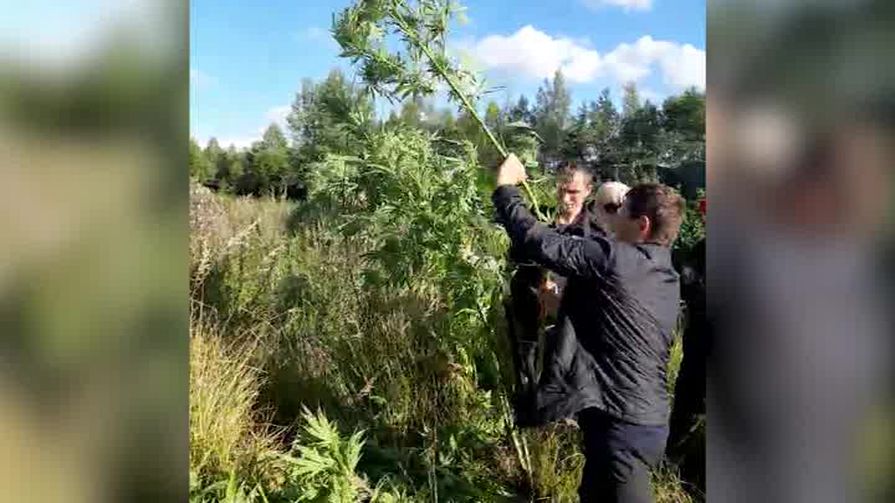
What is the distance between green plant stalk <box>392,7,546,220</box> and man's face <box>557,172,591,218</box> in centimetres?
8

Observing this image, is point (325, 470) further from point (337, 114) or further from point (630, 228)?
point (337, 114)

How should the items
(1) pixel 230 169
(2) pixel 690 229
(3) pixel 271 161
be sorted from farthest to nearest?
(1) pixel 230 169 → (3) pixel 271 161 → (2) pixel 690 229

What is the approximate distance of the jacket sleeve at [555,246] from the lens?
2398 mm

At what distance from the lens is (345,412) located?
3498mm

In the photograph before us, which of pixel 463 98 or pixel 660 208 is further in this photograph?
pixel 463 98

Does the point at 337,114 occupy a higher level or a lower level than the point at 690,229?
higher

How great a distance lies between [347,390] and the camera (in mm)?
3609

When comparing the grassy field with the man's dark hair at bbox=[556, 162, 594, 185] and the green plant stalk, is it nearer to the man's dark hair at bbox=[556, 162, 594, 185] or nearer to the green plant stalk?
the green plant stalk

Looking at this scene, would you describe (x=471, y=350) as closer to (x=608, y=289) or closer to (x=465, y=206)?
(x=465, y=206)

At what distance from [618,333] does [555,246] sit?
0.30m

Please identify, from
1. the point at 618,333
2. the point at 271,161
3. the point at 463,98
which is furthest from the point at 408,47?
the point at 271,161
